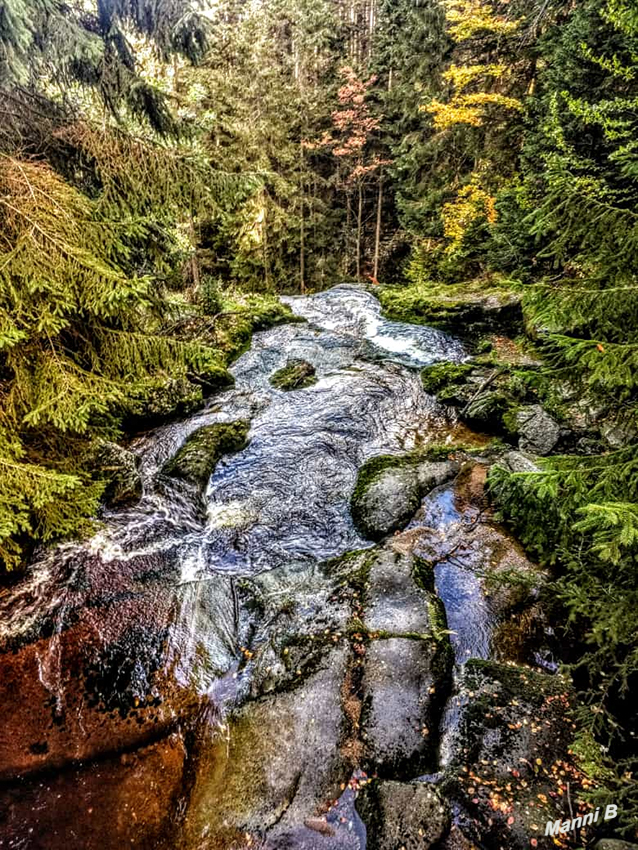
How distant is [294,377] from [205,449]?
3731 mm

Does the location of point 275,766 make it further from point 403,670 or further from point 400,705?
point 403,670

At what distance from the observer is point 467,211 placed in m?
16.8

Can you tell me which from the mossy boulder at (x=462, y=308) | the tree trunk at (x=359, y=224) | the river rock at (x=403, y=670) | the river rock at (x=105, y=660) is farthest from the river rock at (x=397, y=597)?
the tree trunk at (x=359, y=224)

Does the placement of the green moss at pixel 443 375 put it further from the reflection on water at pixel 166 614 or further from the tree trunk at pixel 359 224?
the tree trunk at pixel 359 224

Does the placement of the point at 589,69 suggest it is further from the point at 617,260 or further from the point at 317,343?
the point at 617,260

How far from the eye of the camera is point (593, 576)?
4043mm

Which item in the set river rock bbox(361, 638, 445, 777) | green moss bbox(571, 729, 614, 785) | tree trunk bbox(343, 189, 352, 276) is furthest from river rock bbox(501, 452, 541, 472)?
tree trunk bbox(343, 189, 352, 276)

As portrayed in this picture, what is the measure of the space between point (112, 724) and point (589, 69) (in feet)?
53.0

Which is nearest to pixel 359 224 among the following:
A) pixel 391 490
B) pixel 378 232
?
pixel 378 232

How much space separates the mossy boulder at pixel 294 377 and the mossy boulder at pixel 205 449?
6.49ft

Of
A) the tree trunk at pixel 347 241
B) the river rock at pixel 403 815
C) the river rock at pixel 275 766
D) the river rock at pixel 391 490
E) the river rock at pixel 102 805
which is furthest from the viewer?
the tree trunk at pixel 347 241

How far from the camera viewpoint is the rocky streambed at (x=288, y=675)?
3.31 m

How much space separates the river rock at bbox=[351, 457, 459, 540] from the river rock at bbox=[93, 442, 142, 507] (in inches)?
131

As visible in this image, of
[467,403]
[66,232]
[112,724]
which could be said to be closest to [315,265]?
[467,403]
